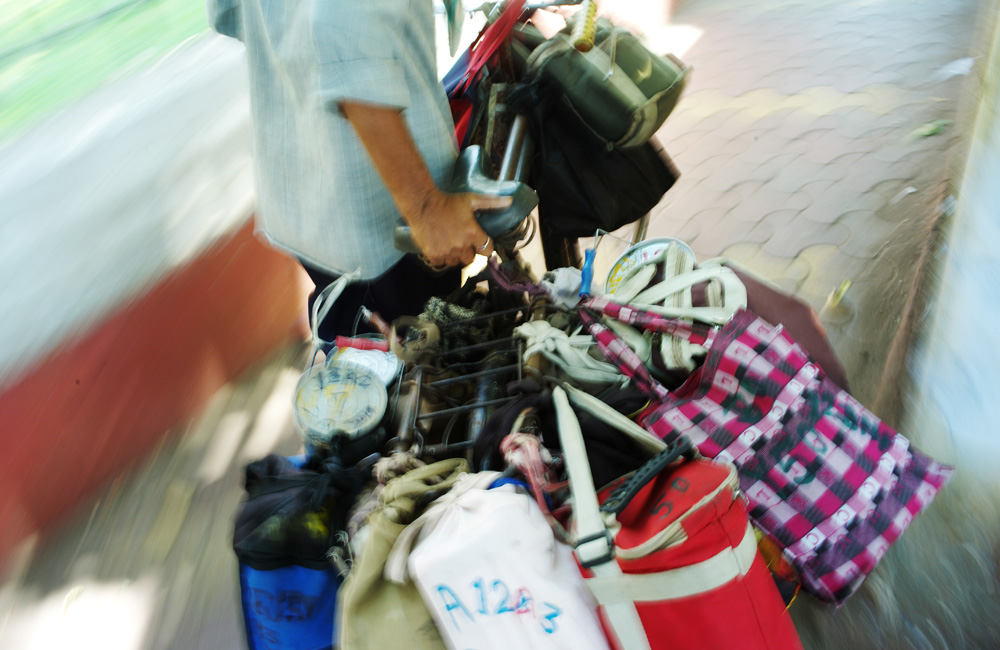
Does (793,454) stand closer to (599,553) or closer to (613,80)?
(599,553)

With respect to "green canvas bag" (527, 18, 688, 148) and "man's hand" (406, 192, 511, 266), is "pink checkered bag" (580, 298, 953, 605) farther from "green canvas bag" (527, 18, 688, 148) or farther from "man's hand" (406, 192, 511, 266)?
"green canvas bag" (527, 18, 688, 148)

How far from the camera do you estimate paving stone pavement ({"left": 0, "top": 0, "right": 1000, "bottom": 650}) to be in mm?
1375

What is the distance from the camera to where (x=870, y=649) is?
1352mm

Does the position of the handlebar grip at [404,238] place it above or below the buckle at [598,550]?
above

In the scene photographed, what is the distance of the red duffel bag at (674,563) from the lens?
2.63 ft

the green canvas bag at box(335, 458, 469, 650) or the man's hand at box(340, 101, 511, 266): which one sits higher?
the man's hand at box(340, 101, 511, 266)

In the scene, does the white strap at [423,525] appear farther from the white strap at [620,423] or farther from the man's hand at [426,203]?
the man's hand at [426,203]

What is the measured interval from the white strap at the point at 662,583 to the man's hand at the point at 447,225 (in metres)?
0.60

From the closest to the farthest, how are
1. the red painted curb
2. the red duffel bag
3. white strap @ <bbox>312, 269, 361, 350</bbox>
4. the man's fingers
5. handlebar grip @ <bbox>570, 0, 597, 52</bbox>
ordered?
the red duffel bag
the man's fingers
white strap @ <bbox>312, 269, 361, 350</bbox>
handlebar grip @ <bbox>570, 0, 597, 52</bbox>
the red painted curb

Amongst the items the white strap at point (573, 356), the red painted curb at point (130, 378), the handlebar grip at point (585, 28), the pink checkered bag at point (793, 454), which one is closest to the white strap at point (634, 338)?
the white strap at point (573, 356)

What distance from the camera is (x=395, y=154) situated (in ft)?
3.45

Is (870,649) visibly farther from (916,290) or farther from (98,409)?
(98,409)

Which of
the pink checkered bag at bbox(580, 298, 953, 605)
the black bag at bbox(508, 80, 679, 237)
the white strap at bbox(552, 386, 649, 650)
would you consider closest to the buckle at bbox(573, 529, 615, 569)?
the white strap at bbox(552, 386, 649, 650)

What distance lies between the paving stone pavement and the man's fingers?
722 millimetres
